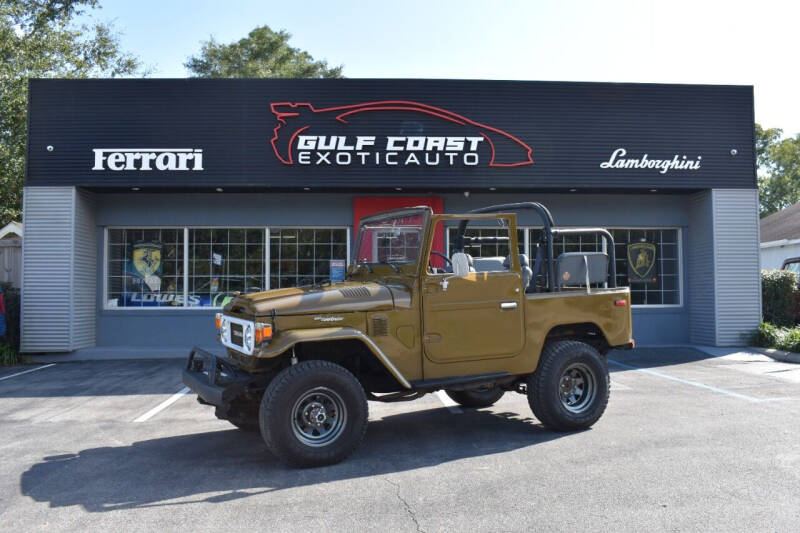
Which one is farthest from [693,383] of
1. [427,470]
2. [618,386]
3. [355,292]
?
[355,292]

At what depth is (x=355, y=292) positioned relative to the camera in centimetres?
541

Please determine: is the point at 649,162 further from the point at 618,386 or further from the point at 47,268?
the point at 47,268

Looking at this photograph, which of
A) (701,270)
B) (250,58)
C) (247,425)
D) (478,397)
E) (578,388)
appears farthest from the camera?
(250,58)

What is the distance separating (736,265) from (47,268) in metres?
14.2

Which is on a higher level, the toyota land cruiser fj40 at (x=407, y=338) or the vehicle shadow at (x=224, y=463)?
the toyota land cruiser fj40 at (x=407, y=338)

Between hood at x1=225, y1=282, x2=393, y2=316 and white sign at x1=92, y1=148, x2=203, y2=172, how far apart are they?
7051mm

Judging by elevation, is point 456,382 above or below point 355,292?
below

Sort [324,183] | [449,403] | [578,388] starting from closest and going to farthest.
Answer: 1. [578,388]
2. [449,403]
3. [324,183]

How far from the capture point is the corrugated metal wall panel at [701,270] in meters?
12.6

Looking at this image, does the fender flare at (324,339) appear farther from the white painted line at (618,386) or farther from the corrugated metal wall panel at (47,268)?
the corrugated metal wall panel at (47,268)

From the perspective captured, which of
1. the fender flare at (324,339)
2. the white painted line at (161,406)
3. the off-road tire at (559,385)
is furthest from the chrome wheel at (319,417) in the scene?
the white painted line at (161,406)

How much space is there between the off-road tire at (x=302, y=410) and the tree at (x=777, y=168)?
44.2 metres

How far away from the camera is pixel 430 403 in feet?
A: 25.1

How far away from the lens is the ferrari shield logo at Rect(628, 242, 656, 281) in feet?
44.0
